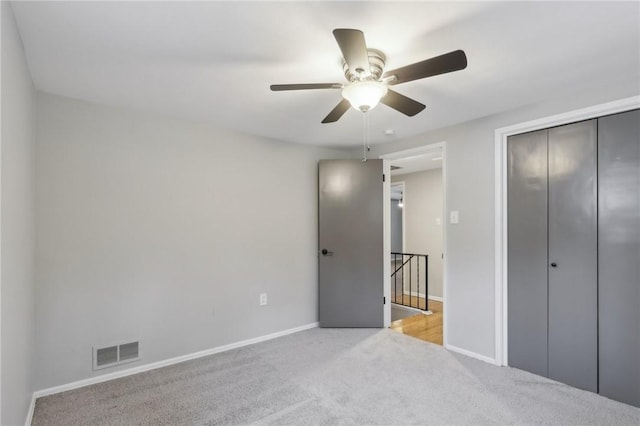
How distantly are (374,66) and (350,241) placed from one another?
2.41 m

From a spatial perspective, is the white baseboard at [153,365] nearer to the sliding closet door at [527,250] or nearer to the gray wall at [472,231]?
the gray wall at [472,231]

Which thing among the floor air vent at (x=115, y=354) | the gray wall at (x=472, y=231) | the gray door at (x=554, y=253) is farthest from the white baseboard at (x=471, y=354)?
the floor air vent at (x=115, y=354)

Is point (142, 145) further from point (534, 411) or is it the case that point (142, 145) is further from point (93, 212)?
point (534, 411)

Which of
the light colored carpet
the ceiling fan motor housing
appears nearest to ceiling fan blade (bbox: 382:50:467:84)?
the ceiling fan motor housing

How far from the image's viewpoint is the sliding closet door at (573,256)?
242 centimetres

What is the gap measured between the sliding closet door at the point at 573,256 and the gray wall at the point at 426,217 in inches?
119

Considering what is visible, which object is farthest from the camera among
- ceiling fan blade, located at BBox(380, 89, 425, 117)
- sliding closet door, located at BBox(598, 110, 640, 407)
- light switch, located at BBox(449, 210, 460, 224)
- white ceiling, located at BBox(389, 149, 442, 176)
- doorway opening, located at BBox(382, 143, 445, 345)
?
doorway opening, located at BBox(382, 143, 445, 345)

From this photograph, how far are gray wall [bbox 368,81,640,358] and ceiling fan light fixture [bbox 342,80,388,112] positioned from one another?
1637 mm

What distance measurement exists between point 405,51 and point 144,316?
9.34 ft

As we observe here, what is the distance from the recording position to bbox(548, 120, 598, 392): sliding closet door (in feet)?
7.93

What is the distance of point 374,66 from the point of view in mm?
1884

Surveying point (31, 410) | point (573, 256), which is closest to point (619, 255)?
point (573, 256)

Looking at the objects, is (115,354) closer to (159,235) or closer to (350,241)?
(159,235)

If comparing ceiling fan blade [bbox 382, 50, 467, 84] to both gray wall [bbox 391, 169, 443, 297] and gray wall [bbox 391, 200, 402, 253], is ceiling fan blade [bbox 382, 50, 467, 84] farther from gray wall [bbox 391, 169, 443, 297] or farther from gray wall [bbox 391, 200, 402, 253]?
gray wall [bbox 391, 200, 402, 253]
